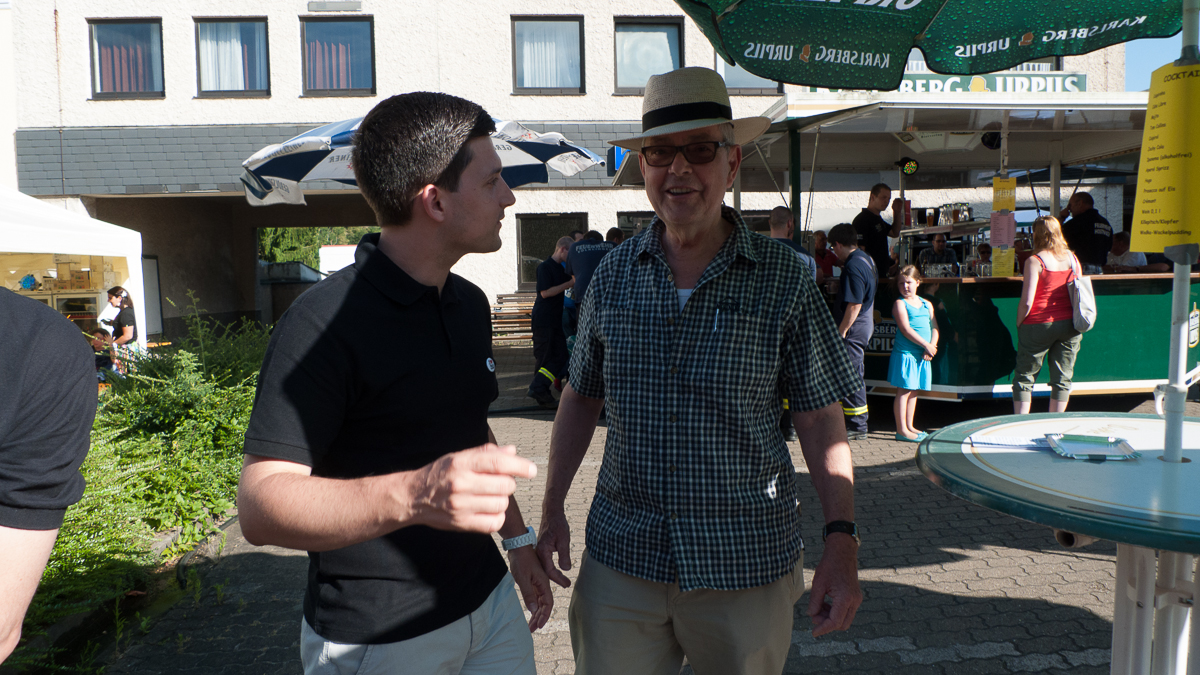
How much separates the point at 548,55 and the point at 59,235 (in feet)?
36.0

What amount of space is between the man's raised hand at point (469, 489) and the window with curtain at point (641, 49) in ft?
52.2

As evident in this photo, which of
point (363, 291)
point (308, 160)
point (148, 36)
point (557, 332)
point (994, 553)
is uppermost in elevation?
point (148, 36)

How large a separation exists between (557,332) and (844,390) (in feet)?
24.9

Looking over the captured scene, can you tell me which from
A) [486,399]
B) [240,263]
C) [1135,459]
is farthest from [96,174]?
[1135,459]

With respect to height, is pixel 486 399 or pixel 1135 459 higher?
pixel 486 399

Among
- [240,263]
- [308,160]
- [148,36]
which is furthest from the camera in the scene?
[240,263]

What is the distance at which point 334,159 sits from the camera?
7.05 metres

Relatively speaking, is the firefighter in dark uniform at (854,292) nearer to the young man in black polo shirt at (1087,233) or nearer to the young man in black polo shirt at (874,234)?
the young man in black polo shirt at (874,234)

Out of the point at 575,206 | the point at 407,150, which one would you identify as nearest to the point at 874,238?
the point at 407,150

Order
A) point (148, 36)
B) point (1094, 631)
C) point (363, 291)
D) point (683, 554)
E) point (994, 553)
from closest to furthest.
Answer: point (363, 291), point (683, 554), point (1094, 631), point (994, 553), point (148, 36)

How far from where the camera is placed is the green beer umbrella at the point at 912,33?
109 inches

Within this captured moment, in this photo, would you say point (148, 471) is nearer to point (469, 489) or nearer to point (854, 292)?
point (469, 489)

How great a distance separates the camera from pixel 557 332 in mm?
9523

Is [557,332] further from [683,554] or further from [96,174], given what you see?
[96,174]
